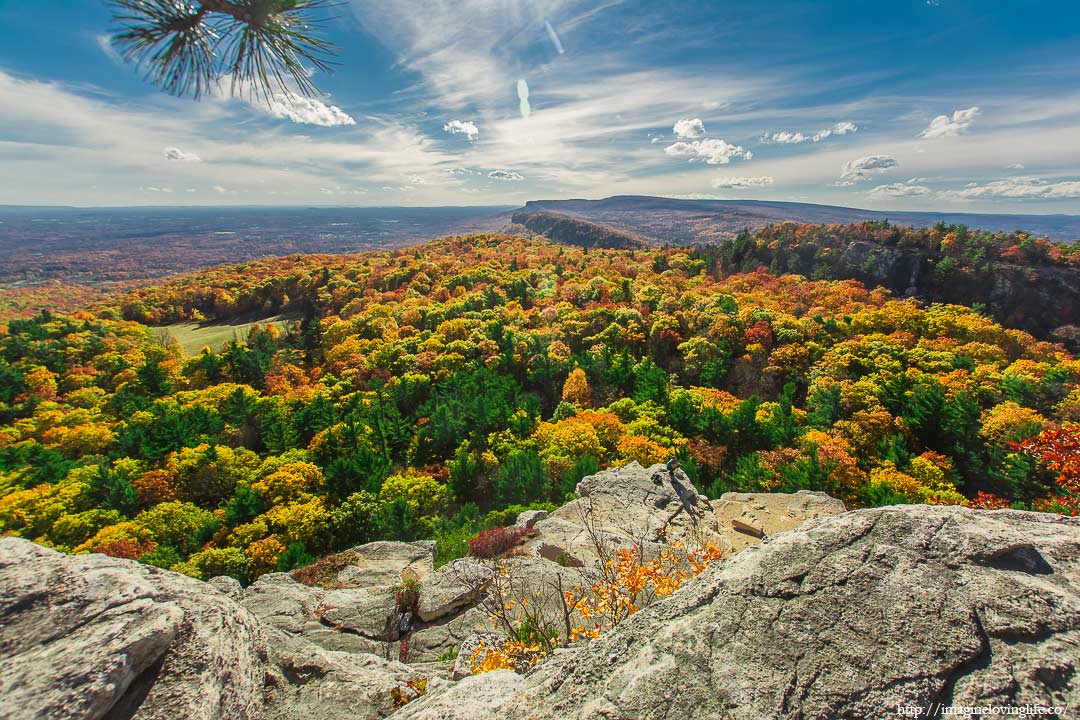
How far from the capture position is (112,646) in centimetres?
349

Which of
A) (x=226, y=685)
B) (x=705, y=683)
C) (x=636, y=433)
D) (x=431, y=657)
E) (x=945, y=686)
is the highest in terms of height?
(x=945, y=686)

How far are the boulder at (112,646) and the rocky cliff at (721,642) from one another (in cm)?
1

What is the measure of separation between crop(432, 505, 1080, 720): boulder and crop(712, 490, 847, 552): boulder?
36.5 ft

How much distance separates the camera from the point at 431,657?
8.47 m

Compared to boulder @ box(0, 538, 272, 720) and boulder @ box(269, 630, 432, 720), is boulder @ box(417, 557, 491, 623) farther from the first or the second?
boulder @ box(0, 538, 272, 720)

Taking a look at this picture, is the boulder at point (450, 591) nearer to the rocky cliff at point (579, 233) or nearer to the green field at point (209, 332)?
the green field at point (209, 332)

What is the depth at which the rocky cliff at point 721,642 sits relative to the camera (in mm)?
2609

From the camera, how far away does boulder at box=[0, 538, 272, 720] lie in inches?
125

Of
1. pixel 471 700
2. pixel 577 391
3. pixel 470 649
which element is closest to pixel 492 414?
pixel 577 391

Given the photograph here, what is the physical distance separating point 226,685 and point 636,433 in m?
20.4

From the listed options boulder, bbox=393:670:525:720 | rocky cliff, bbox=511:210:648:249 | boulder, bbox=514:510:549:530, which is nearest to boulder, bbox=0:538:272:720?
boulder, bbox=393:670:525:720

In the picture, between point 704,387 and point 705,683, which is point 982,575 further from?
point 704,387

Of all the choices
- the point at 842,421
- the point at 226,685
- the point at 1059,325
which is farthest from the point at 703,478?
the point at 1059,325

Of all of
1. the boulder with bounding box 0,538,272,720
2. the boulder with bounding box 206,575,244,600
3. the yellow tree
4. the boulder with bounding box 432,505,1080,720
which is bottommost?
the yellow tree
